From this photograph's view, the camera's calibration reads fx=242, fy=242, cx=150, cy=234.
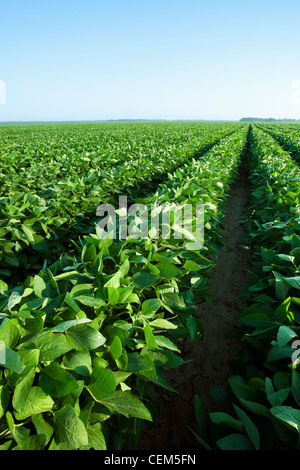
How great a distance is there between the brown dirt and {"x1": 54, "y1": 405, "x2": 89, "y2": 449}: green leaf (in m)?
0.59

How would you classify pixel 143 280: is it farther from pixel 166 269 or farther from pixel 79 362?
pixel 79 362

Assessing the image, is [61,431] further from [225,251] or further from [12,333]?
[225,251]

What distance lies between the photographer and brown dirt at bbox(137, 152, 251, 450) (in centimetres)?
181

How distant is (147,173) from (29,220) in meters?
3.82

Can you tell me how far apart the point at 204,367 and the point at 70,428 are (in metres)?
1.83

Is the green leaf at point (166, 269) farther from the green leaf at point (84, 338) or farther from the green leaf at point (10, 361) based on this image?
the green leaf at point (10, 361)

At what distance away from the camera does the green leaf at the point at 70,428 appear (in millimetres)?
743

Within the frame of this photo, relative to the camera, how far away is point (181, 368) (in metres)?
2.30

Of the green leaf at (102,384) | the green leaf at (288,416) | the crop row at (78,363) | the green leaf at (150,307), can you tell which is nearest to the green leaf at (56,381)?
the crop row at (78,363)

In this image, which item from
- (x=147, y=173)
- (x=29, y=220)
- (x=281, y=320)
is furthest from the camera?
(x=147, y=173)

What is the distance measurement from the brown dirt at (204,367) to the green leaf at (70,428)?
59cm

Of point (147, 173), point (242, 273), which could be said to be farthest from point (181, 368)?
point (147, 173)

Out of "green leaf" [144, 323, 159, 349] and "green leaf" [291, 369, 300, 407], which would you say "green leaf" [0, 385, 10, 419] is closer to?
"green leaf" [144, 323, 159, 349]
